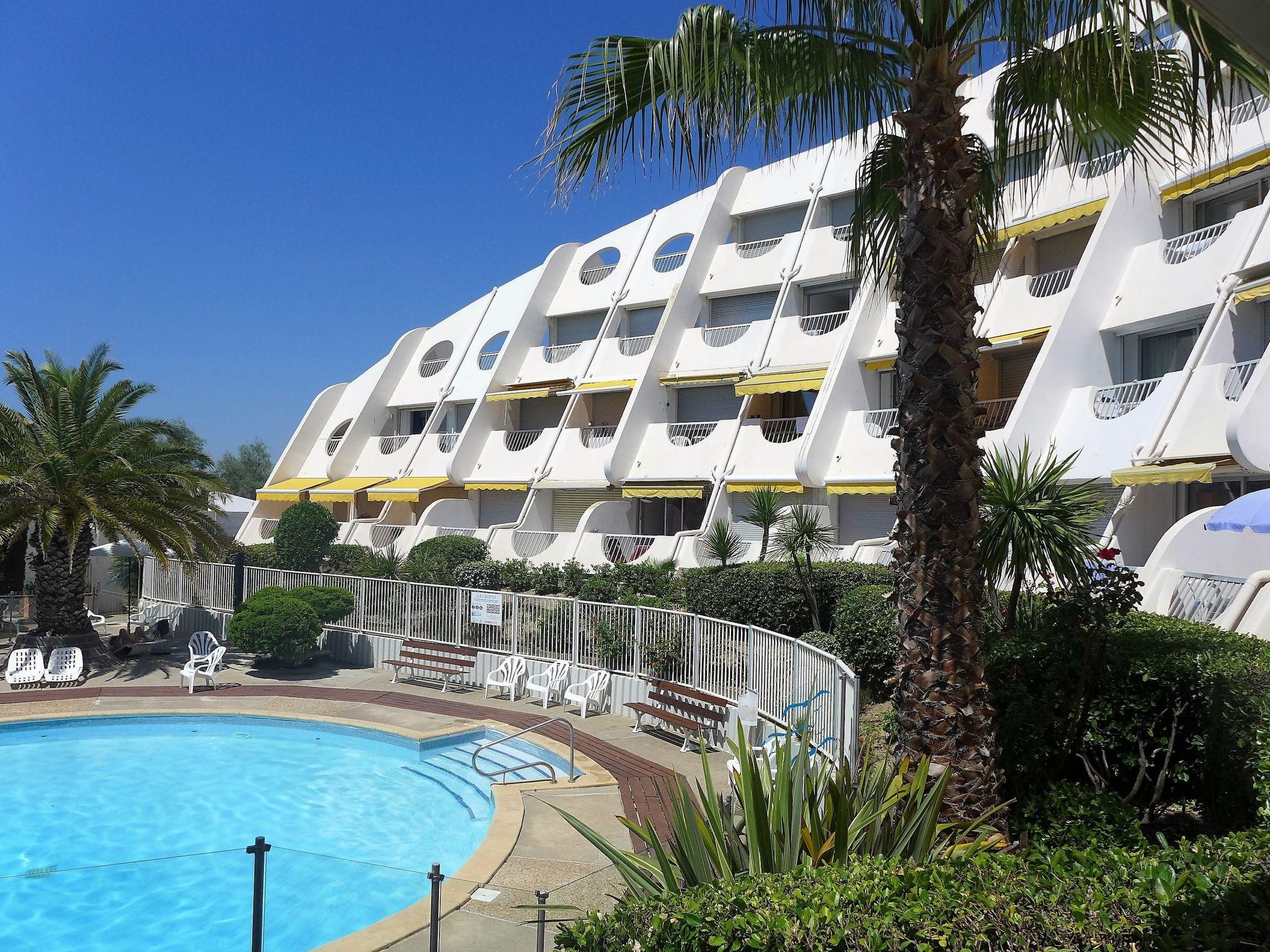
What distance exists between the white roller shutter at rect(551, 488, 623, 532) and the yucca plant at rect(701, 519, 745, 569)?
6.75 m

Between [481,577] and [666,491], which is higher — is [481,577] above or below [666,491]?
below

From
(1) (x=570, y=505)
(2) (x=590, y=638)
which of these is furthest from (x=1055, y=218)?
(1) (x=570, y=505)

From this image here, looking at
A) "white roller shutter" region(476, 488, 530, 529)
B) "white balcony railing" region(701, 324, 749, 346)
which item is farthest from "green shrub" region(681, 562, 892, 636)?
"white roller shutter" region(476, 488, 530, 529)

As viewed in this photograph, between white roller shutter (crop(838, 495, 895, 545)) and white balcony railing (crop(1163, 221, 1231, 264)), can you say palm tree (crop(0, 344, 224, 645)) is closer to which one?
white roller shutter (crop(838, 495, 895, 545))

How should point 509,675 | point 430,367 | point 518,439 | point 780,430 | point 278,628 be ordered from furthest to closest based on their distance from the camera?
point 430,367
point 518,439
point 780,430
point 278,628
point 509,675

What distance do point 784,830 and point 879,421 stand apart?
18778 millimetres

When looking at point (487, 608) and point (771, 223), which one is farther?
point (771, 223)

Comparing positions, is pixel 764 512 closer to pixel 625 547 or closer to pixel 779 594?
pixel 779 594

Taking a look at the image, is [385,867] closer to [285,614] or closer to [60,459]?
[285,614]

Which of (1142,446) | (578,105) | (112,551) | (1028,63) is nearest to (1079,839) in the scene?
(1028,63)

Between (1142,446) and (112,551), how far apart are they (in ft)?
93.3

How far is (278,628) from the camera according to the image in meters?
18.4

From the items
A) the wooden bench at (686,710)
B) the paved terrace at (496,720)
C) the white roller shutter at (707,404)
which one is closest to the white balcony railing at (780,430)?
the white roller shutter at (707,404)

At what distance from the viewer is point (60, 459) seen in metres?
18.0
